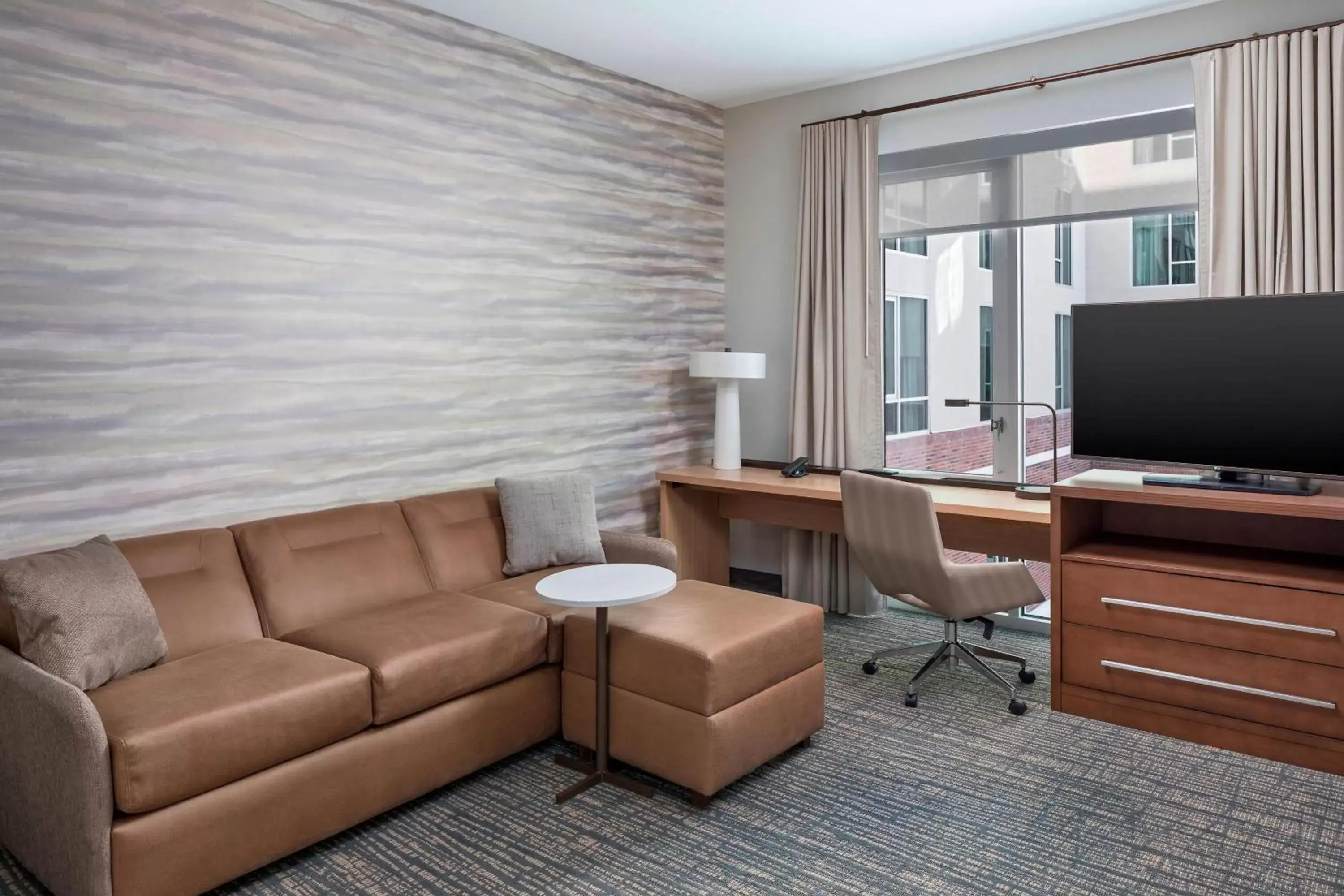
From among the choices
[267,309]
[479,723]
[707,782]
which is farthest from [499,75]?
[707,782]

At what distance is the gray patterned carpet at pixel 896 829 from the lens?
7.47 feet

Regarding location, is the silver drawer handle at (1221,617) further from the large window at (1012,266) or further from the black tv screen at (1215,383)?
the large window at (1012,266)

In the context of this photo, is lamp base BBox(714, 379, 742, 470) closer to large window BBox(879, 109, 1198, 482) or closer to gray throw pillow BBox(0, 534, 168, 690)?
large window BBox(879, 109, 1198, 482)

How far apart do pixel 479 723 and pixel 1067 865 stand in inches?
67.9

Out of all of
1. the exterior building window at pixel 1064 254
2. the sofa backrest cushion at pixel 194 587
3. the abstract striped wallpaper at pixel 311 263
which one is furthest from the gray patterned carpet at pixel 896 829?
the exterior building window at pixel 1064 254

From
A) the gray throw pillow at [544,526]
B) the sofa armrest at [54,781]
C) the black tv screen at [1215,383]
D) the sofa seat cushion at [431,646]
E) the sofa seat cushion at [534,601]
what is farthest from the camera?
the gray throw pillow at [544,526]

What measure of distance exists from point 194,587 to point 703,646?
5.30ft


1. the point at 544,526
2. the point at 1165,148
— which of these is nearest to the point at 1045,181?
the point at 1165,148

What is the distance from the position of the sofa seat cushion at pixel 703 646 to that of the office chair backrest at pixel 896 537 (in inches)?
21.2

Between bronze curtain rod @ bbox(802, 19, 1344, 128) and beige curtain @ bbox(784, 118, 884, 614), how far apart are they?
0.09 m

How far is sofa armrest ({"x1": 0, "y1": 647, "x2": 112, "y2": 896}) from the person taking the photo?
6.68 ft

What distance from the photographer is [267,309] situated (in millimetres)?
3240

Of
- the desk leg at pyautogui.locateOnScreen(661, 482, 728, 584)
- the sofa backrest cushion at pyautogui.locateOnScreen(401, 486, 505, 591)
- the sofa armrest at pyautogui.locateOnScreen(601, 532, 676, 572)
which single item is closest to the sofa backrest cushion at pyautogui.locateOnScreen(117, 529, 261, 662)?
the sofa backrest cushion at pyautogui.locateOnScreen(401, 486, 505, 591)

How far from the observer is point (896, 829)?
2523 mm
